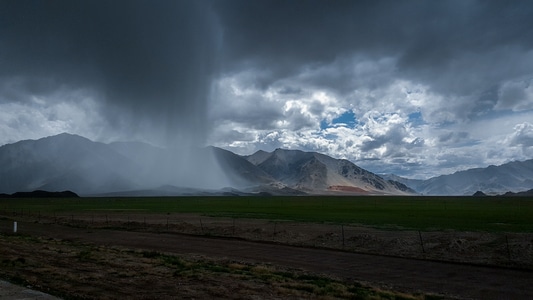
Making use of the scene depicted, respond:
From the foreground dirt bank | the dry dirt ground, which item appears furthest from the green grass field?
the foreground dirt bank

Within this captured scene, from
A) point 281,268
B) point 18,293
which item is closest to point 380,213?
point 281,268

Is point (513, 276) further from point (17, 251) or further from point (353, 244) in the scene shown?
point (17, 251)

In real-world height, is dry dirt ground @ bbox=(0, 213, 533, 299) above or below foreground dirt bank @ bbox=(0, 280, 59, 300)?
below

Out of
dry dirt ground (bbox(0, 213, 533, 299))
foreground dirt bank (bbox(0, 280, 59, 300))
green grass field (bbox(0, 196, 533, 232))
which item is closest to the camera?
foreground dirt bank (bbox(0, 280, 59, 300))

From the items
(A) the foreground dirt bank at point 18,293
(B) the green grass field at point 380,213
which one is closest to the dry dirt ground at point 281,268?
(A) the foreground dirt bank at point 18,293

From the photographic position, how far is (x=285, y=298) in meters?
15.2

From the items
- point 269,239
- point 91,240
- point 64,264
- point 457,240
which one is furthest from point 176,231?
point 457,240

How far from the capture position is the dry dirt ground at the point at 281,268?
16375 millimetres

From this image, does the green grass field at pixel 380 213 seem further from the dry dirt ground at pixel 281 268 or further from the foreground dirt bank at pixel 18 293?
the foreground dirt bank at pixel 18 293

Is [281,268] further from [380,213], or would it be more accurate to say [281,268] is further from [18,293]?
[380,213]

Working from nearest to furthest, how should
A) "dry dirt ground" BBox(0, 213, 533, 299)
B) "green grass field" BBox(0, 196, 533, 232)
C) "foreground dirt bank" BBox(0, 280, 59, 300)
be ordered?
1. "foreground dirt bank" BBox(0, 280, 59, 300)
2. "dry dirt ground" BBox(0, 213, 533, 299)
3. "green grass field" BBox(0, 196, 533, 232)

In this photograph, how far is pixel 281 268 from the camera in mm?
23938

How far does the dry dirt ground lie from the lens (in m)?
16.4

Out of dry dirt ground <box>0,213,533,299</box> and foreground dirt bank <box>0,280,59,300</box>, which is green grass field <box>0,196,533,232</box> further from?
foreground dirt bank <box>0,280,59,300</box>
